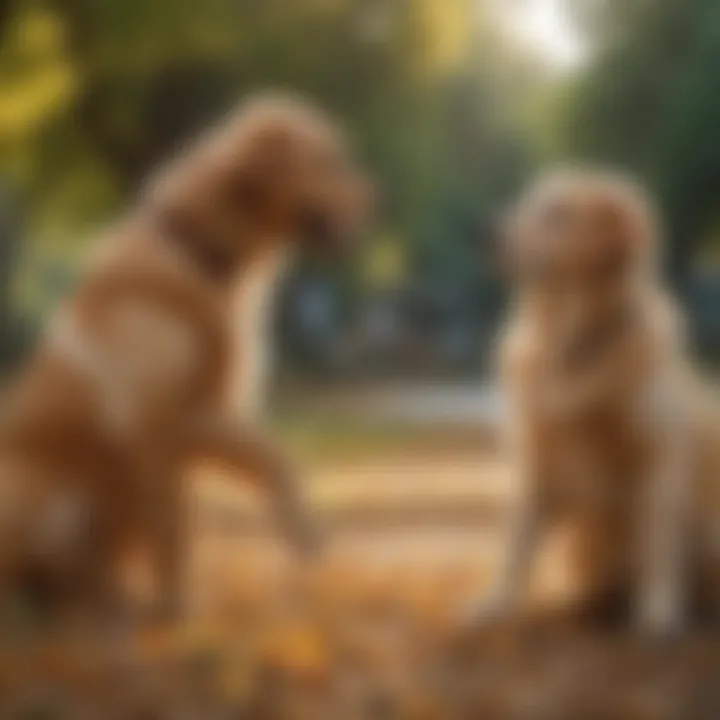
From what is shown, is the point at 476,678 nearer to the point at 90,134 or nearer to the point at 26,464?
the point at 26,464

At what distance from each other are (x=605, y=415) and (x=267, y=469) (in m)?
0.32

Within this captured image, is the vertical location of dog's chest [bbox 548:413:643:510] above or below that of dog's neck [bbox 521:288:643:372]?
below

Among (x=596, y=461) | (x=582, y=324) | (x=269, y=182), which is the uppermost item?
(x=269, y=182)

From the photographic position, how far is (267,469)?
4.32ft

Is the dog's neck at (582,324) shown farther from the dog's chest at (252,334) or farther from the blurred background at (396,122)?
the dog's chest at (252,334)

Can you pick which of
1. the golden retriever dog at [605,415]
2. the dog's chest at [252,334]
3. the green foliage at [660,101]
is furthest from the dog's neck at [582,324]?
the dog's chest at [252,334]

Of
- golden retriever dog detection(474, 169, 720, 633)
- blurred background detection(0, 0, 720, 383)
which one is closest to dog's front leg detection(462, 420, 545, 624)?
golden retriever dog detection(474, 169, 720, 633)

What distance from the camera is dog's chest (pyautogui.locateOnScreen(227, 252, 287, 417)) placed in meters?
1.33

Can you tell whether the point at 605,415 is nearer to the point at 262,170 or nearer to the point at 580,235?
the point at 580,235

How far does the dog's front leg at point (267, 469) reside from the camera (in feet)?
4.32

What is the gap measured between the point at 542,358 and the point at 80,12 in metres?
0.56

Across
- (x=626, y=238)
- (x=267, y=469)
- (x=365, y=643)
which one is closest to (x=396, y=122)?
(x=626, y=238)

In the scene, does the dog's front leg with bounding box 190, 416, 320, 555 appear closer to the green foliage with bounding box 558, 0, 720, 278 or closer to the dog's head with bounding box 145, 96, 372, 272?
the dog's head with bounding box 145, 96, 372, 272

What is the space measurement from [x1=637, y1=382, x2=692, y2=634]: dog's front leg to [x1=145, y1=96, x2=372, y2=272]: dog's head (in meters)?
0.34
